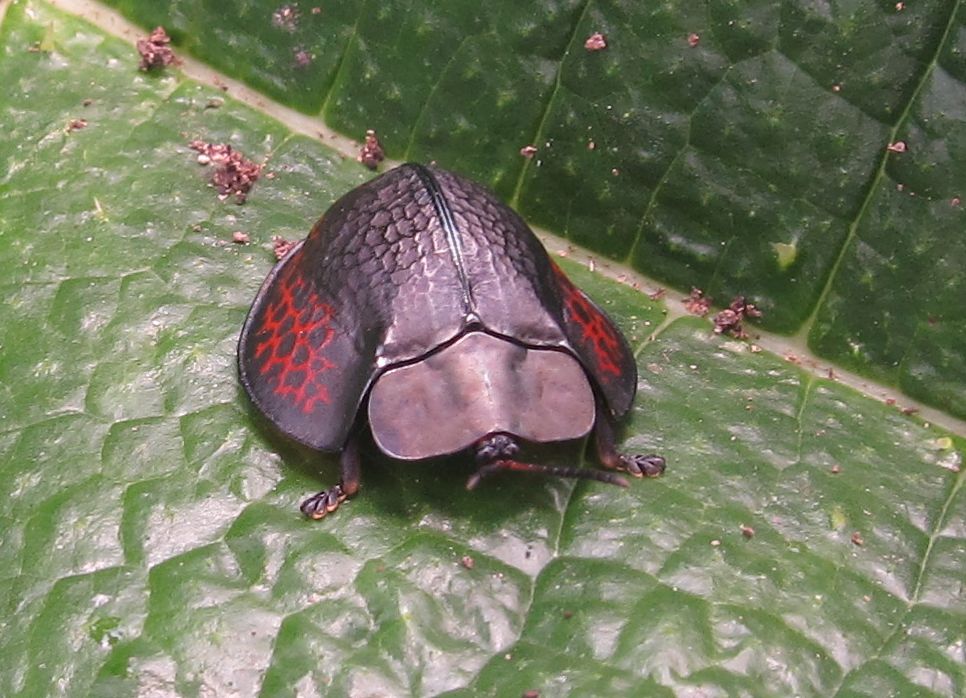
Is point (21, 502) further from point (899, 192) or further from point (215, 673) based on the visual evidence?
point (899, 192)

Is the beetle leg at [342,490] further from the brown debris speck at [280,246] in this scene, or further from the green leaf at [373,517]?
the brown debris speck at [280,246]

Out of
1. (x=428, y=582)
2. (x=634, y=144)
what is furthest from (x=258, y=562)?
(x=634, y=144)

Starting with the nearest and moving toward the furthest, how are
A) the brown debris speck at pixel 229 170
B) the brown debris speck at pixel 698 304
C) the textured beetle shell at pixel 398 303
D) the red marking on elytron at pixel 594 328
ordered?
the textured beetle shell at pixel 398 303 → the red marking on elytron at pixel 594 328 → the brown debris speck at pixel 698 304 → the brown debris speck at pixel 229 170

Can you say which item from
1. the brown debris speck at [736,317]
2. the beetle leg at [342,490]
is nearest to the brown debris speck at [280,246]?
the beetle leg at [342,490]

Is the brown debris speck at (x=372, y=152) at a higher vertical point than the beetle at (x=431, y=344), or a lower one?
higher

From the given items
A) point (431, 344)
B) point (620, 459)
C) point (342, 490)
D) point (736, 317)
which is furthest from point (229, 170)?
point (736, 317)

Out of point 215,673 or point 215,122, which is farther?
point 215,122

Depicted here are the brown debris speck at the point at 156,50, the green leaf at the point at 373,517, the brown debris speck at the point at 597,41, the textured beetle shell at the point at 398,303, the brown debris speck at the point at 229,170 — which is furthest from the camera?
the brown debris speck at the point at 156,50

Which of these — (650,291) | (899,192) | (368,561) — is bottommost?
(368,561)
